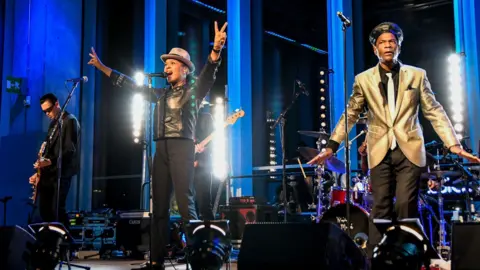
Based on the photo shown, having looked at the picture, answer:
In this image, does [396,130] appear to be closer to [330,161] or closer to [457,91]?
[330,161]

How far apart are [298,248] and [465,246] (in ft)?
3.06

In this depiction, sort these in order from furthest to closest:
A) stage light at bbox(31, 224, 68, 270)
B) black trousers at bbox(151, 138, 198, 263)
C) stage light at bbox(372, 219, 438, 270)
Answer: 1. black trousers at bbox(151, 138, 198, 263)
2. stage light at bbox(31, 224, 68, 270)
3. stage light at bbox(372, 219, 438, 270)

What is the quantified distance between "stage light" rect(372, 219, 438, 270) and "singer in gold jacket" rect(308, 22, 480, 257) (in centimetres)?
41

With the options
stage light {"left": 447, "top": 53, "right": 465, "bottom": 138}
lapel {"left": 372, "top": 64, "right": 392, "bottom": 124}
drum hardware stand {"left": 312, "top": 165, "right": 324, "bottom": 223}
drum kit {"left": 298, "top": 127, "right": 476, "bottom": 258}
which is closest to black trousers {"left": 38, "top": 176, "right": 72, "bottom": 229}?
drum kit {"left": 298, "top": 127, "right": 476, "bottom": 258}

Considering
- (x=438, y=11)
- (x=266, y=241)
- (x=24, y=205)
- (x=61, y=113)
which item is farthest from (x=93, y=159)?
(x=266, y=241)

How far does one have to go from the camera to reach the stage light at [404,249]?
298cm

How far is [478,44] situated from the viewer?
6.93m

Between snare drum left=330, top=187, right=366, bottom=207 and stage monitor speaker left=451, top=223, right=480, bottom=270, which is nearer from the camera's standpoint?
stage monitor speaker left=451, top=223, right=480, bottom=270

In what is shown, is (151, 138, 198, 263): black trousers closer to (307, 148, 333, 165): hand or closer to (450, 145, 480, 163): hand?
(307, 148, 333, 165): hand

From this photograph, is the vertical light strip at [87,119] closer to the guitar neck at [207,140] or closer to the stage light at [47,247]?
the guitar neck at [207,140]

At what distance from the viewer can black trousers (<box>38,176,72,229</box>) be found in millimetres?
5578

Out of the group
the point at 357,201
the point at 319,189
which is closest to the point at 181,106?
the point at 319,189

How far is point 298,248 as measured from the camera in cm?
320

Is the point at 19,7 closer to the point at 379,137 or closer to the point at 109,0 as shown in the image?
the point at 109,0
